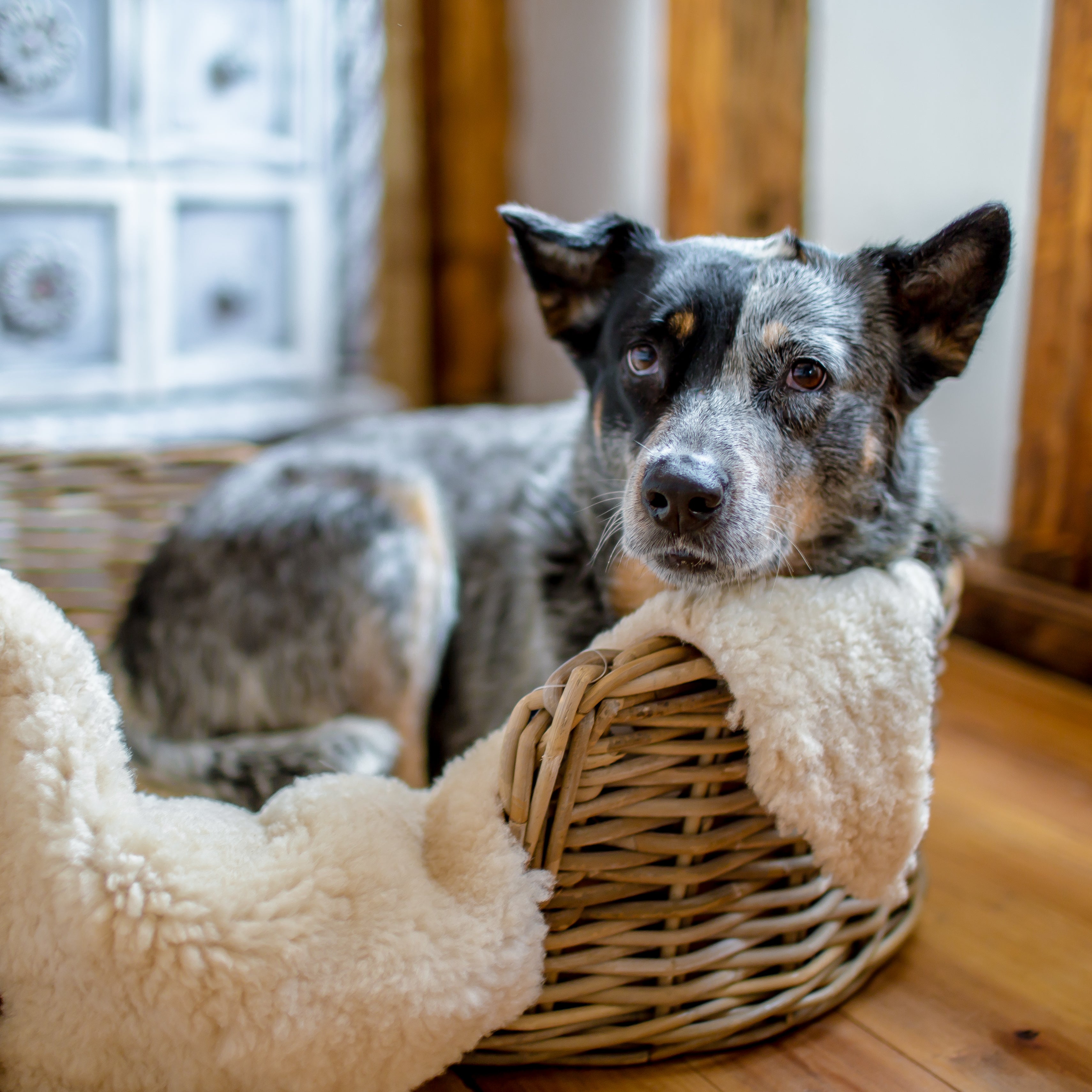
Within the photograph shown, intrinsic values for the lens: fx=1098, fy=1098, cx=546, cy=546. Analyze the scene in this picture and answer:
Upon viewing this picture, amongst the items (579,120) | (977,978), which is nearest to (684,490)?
(977,978)

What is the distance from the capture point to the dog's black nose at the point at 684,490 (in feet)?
4.08

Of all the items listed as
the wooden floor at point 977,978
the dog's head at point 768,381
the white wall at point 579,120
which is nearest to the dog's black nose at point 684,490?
the dog's head at point 768,381

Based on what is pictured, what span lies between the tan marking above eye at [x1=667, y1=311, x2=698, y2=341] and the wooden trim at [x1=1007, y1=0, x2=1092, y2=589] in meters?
1.28

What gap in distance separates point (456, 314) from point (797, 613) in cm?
295

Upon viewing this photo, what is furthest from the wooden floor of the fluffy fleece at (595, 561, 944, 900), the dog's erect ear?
the dog's erect ear

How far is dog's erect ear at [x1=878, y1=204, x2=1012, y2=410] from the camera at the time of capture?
4.49 ft

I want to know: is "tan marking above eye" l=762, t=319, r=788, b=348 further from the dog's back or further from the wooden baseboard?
the wooden baseboard

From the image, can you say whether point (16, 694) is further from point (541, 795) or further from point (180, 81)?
point (180, 81)

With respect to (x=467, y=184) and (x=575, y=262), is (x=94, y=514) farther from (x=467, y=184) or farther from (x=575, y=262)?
(x=467, y=184)

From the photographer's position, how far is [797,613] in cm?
123

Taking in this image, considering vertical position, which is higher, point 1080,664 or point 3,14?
point 3,14

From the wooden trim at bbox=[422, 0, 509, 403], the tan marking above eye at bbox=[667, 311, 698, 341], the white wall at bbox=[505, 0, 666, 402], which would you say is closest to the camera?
the tan marking above eye at bbox=[667, 311, 698, 341]

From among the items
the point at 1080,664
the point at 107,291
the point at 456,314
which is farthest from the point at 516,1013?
the point at 456,314

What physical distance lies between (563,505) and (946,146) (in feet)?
5.69
